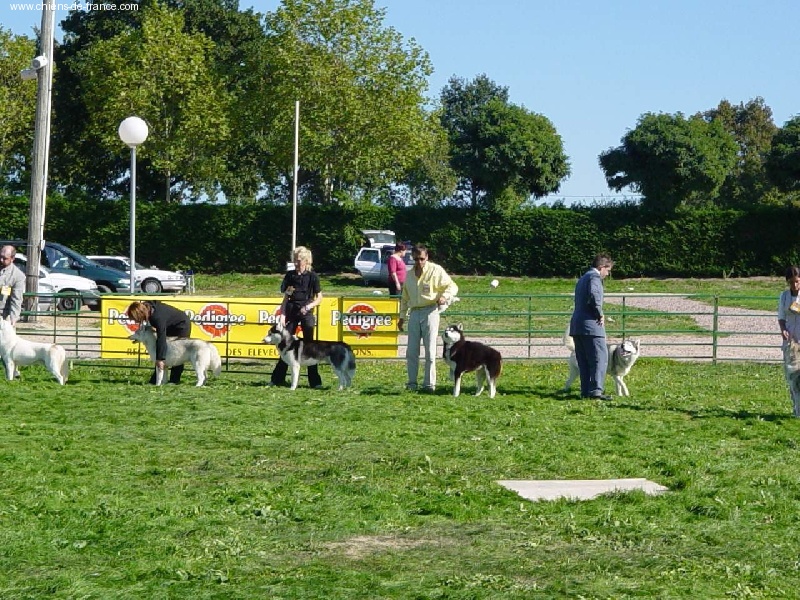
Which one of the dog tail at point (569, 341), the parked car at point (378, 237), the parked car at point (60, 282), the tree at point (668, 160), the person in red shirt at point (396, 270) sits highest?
the tree at point (668, 160)

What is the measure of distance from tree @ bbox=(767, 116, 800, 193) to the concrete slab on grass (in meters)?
40.9

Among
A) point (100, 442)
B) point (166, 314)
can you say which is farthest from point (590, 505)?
point (166, 314)

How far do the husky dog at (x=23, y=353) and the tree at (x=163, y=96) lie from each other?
34750mm

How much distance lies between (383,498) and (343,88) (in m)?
39.9

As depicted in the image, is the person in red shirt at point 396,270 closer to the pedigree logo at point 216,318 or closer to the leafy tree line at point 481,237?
the pedigree logo at point 216,318

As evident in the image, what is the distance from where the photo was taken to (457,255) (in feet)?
148

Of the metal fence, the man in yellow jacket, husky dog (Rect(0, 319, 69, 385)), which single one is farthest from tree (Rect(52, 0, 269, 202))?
the man in yellow jacket

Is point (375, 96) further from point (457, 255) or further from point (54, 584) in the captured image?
point (54, 584)

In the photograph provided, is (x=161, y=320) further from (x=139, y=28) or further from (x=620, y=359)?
(x=139, y=28)

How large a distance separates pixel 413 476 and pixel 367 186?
155 ft

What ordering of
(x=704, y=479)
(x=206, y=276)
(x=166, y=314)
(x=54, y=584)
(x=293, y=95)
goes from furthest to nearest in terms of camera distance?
(x=293, y=95) < (x=206, y=276) < (x=166, y=314) < (x=704, y=479) < (x=54, y=584)

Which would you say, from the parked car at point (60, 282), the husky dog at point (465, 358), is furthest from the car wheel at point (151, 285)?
the husky dog at point (465, 358)

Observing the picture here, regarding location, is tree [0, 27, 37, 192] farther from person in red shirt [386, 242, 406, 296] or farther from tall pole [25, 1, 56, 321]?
person in red shirt [386, 242, 406, 296]

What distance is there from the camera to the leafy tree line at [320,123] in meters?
47.7
